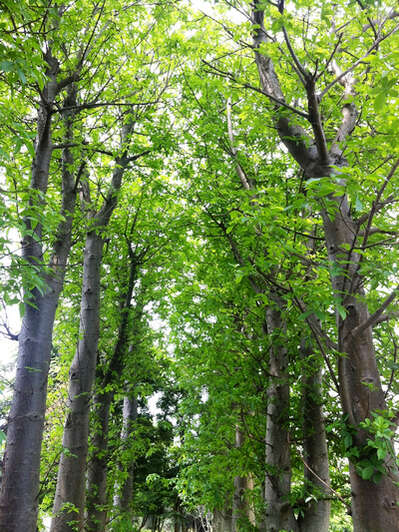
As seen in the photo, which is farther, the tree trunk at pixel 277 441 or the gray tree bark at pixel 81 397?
the tree trunk at pixel 277 441

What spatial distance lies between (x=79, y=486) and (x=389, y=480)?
13.5 feet

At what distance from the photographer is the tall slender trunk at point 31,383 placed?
129 inches

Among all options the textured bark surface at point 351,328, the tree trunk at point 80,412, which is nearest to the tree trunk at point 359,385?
the textured bark surface at point 351,328

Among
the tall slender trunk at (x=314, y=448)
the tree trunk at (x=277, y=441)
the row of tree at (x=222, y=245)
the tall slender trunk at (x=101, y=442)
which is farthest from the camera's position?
the tall slender trunk at (x=101, y=442)

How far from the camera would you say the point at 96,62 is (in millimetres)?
5340

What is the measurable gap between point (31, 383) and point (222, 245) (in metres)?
3.75

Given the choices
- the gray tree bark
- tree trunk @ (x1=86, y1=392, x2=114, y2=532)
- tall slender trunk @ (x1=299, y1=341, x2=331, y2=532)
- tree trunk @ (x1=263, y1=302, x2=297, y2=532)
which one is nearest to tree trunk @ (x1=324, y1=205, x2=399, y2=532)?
tree trunk @ (x1=263, y1=302, x2=297, y2=532)

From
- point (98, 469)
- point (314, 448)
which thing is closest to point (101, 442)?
point (98, 469)

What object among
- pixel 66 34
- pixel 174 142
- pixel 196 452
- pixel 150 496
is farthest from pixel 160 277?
pixel 150 496

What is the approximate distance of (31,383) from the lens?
12.0 ft

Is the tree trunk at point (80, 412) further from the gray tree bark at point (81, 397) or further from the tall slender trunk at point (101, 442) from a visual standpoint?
the tall slender trunk at point (101, 442)

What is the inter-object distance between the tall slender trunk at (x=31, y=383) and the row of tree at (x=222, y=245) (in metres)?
0.02

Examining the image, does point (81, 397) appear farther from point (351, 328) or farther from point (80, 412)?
point (351, 328)

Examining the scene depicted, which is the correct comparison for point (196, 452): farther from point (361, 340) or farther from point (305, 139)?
point (305, 139)
